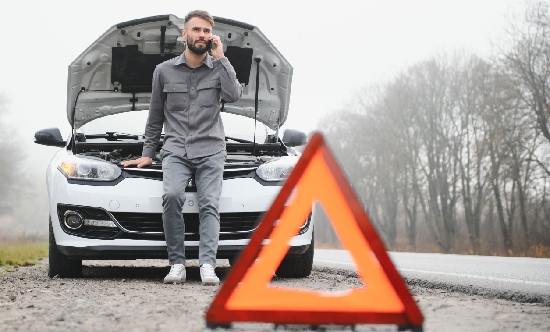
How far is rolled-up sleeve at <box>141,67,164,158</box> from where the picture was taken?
4688 mm

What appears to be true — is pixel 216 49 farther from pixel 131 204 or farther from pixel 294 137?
pixel 294 137

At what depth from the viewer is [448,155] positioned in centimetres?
2831

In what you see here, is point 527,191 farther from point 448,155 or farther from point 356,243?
point 356,243

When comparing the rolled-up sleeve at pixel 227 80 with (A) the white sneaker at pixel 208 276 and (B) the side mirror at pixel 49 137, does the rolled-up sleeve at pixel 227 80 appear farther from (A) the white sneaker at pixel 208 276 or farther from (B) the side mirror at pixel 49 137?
(B) the side mirror at pixel 49 137

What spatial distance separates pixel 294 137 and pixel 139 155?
163 cm

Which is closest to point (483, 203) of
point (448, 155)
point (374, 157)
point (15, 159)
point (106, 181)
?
point (448, 155)

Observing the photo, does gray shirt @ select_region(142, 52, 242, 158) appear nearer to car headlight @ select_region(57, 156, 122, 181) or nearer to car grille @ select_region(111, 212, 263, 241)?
car headlight @ select_region(57, 156, 122, 181)

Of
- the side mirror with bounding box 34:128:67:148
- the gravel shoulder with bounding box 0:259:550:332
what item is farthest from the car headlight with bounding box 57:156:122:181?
the side mirror with bounding box 34:128:67:148

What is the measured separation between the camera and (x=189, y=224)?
4523mm

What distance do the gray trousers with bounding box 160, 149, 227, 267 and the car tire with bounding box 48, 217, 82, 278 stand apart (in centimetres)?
94

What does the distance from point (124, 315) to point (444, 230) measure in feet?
91.8

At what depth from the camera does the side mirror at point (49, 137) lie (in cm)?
533

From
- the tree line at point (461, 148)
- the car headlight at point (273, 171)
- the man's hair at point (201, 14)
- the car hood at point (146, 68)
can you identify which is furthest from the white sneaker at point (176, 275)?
the tree line at point (461, 148)

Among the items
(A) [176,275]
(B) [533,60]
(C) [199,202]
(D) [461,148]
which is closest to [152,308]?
(A) [176,275]
